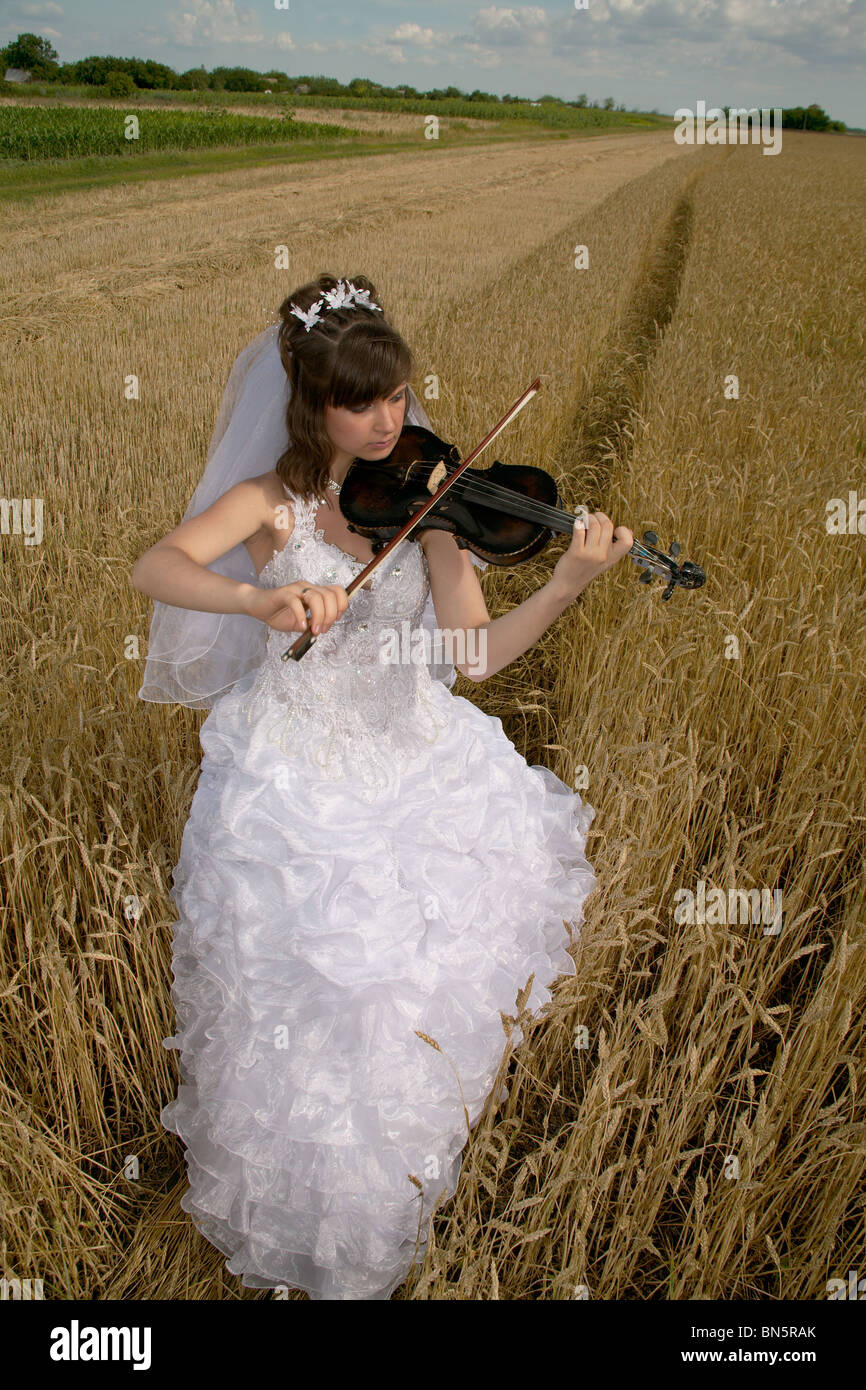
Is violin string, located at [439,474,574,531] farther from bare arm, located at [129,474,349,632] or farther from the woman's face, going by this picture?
bare arm, located at [129,474,349,632]

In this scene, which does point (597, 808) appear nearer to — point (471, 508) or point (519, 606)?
point (519, 606)

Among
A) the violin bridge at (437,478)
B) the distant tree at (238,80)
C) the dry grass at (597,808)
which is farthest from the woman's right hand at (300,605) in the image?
the distant tree at (238,80)

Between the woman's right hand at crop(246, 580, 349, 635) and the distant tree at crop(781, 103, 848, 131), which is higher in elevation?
the distant tree at crop(781, 103, 848, 131)

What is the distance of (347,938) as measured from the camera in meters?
1.57

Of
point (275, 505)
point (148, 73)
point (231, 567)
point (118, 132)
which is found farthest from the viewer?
point (148, 73)

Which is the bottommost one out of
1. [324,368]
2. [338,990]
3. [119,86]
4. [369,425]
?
[338,990]

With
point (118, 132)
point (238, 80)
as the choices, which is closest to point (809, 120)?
point (238, 80)

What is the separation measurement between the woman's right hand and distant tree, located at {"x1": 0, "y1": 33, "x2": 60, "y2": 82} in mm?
53064

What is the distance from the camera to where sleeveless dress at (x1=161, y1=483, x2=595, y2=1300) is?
147cm

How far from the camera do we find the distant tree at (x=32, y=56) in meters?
41.5

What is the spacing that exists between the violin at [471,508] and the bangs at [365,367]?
0.20 m

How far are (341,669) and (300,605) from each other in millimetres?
432

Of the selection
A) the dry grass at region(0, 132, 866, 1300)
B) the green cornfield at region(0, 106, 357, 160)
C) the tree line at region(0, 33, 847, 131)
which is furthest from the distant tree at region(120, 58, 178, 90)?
the dry grass at region(0, 132, 866, 1300)

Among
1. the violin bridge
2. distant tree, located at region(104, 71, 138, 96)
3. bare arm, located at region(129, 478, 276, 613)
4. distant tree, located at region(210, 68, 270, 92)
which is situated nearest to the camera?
bare arm, located at region(129, 478, 276, 613)
